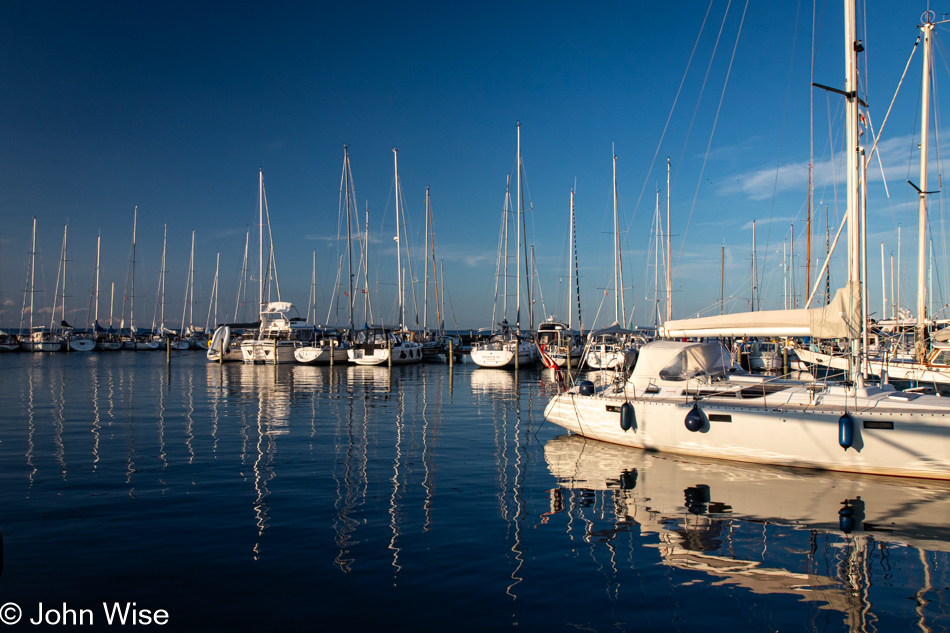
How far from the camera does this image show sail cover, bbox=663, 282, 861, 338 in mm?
13891

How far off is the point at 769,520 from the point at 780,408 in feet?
14.7

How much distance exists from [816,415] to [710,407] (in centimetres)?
217

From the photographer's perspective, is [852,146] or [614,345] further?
[614,345]

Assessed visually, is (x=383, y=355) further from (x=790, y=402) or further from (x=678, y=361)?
(x=790, y=402)

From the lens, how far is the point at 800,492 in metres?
11.4

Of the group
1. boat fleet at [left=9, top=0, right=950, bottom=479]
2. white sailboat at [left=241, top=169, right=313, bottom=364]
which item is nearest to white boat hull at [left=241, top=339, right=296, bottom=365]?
white sailboat at [left=241, top=169, right=313, bottom=364]

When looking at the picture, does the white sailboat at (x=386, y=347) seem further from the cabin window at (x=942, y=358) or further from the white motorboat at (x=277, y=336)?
the cabin window at (x=942, y=358)

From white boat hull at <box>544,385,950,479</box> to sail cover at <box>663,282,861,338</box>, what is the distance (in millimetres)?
1350

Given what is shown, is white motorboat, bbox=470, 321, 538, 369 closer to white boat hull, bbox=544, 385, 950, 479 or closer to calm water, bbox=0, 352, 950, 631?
white boat hull, bbox=544, 385, 950, 479

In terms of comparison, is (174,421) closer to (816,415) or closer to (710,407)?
(710,407)

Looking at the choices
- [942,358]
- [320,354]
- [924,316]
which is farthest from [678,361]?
[320,354]

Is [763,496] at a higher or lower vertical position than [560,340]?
lower

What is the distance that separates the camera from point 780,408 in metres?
13.5

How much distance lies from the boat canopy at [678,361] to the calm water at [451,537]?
2628mm
